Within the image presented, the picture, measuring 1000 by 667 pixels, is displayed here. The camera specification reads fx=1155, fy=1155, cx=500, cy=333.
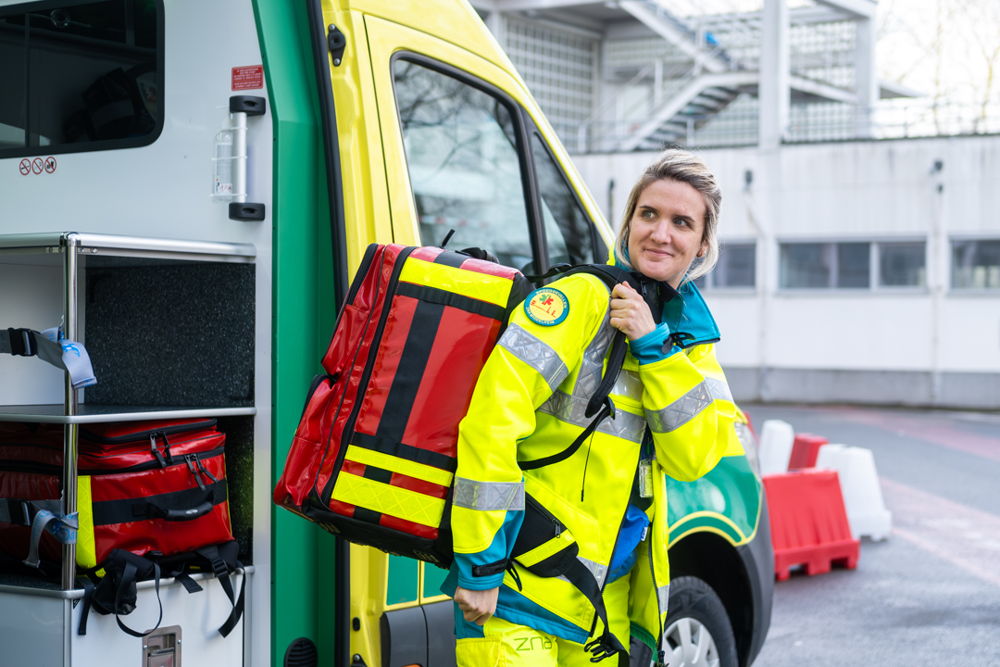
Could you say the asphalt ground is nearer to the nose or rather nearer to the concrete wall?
the nose

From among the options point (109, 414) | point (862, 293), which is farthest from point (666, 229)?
point (862, 293)

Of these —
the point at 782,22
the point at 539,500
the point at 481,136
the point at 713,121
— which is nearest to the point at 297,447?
the point at 539,500

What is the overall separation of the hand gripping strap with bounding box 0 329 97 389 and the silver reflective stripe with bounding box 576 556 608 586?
1.33 meters

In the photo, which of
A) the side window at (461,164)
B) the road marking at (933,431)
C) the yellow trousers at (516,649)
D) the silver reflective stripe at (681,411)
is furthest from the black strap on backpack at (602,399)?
the road marking at (933,431)

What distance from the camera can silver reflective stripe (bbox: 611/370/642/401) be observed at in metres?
2.69

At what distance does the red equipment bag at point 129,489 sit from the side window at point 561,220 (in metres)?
1.48

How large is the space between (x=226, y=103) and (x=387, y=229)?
0.59 metres

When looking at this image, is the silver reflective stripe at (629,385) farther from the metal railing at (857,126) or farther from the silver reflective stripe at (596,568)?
the metal railing at (857,126)

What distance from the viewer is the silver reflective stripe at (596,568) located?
262 cm

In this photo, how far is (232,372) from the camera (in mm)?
3438

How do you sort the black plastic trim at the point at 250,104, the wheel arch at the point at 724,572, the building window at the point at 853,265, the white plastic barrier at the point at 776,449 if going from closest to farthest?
the black plastic trim at the point at 250,104
the wheel arch at the point at 724,572
the white plastic barrier at the point at 776,449
the building window at the point at 853,265

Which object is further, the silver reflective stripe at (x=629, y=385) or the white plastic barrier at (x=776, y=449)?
the white plastic barrier at (x=776, y=449)

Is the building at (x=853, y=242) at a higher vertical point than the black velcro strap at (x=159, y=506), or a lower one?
higher

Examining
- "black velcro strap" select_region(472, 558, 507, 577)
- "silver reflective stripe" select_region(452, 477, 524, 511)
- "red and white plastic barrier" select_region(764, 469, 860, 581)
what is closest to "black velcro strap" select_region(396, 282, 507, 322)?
"silver reflective stripe" select_region(452, 477, 524, 511)
